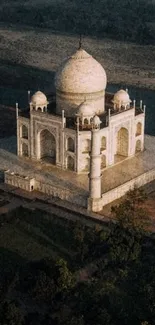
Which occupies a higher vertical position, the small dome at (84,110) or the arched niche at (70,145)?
the small dome at (84,110)

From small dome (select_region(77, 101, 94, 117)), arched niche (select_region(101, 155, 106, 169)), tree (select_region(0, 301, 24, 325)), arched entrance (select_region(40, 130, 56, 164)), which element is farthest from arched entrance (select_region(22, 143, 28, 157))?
tree (select_region(0, 301, 24, 325))

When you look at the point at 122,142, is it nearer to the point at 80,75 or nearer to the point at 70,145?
the point at 70,145

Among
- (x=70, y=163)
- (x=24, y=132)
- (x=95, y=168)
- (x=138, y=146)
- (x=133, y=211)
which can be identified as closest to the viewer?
(x=133, y=211)

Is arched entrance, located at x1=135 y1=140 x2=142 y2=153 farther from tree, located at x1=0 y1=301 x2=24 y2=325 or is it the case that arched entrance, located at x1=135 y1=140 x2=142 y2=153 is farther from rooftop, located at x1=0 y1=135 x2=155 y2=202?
tree, located at x1=0 y1=301 x2=24 y2=325

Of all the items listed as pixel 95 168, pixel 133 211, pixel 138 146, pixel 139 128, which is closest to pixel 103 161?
pixel 138 146

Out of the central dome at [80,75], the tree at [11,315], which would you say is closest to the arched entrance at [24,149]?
the central dome at [80,75]

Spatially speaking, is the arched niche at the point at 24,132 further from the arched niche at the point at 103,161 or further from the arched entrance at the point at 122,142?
the arched entrance at the point at 122,142

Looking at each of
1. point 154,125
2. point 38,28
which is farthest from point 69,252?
point 38,28
